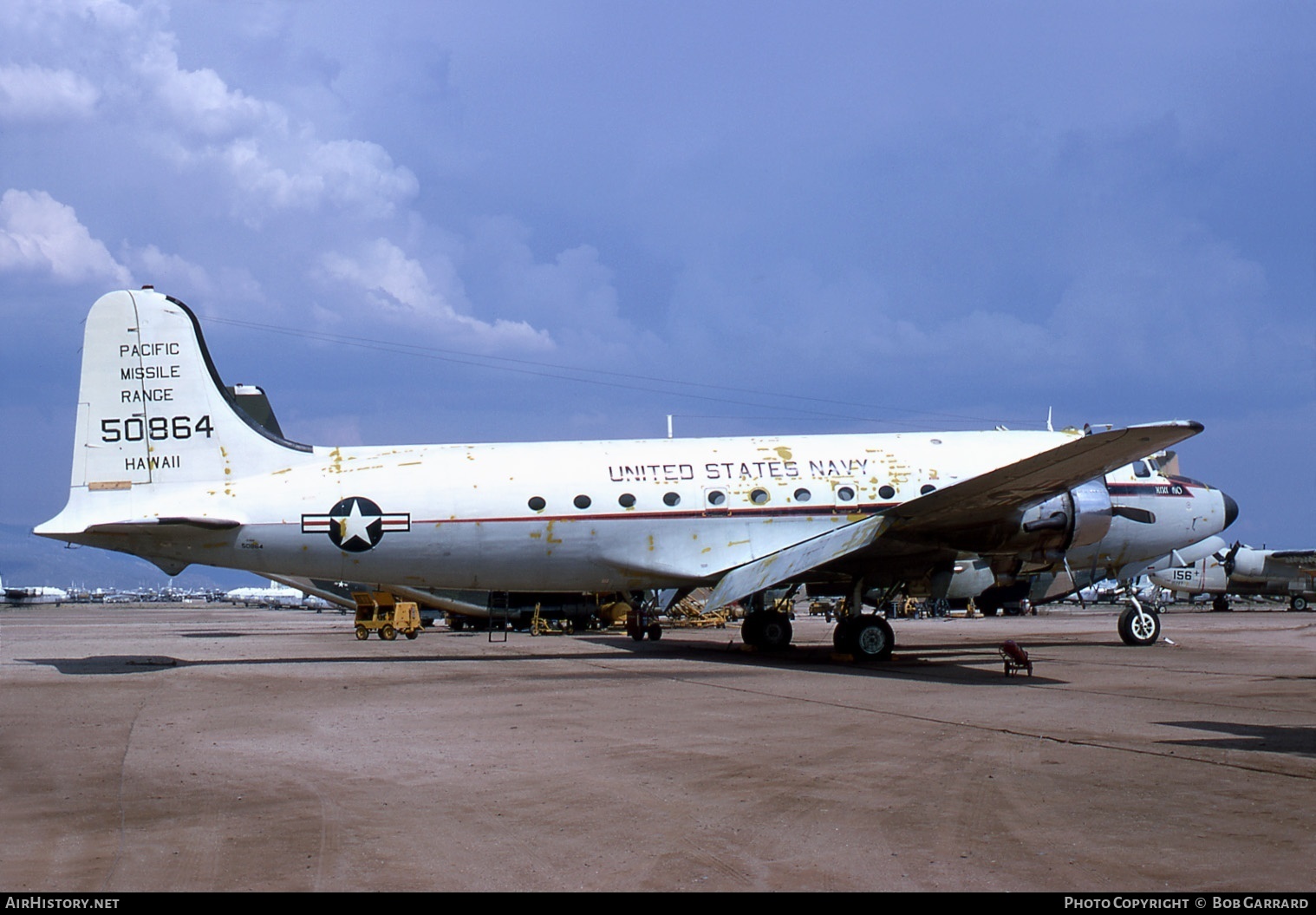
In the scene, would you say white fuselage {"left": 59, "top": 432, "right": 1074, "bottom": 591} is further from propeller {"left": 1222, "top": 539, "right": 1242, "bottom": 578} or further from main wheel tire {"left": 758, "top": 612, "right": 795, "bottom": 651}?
propeller {"left": 1222, "top": 539, "right": 1242, "bottom": 578}

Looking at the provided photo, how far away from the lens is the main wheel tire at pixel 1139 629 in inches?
941

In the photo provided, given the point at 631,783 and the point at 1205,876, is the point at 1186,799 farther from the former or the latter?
the point at 631,783

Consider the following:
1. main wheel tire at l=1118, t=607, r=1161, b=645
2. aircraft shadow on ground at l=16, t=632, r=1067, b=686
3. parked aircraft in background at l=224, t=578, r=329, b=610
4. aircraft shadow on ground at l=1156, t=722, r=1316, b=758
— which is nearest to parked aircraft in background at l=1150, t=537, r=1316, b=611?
main wheel tire at l=1118, t=607, r=1161, b=645

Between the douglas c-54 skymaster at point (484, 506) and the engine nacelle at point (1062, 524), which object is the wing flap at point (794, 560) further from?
the engine nacelle at point (1062, 524)

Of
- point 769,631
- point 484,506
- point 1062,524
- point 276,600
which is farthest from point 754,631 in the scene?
point 276,600

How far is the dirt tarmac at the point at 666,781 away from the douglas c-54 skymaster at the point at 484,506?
7.35ft

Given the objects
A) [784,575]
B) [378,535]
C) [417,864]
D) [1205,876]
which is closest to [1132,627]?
[784,575]

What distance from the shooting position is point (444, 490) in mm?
19328

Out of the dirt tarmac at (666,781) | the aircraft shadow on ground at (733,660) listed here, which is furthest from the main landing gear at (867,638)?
the dirt tarmac at (666,781)

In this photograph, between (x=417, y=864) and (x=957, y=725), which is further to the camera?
(x=957, y=725)

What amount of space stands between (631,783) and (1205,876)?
4168 millimetres

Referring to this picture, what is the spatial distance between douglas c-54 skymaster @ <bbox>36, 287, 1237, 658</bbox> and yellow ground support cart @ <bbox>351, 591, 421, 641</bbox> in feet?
43.1

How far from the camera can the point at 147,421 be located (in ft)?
62.8

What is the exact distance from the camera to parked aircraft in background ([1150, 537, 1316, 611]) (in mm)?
57906
